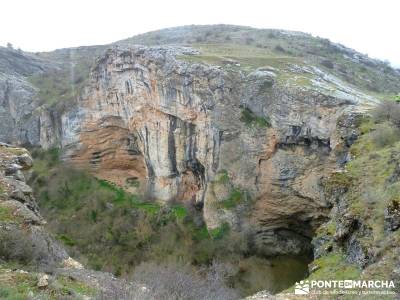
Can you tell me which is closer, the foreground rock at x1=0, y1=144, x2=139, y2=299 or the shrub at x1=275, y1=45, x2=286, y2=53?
the foreground rock at x1=0, y1=144, x2=139, y2=299

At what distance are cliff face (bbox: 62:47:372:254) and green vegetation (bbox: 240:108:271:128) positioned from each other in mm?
61

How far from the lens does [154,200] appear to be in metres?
32.7

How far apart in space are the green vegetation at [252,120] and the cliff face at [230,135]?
0.06 m

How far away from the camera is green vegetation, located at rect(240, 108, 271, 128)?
26750 millimetres

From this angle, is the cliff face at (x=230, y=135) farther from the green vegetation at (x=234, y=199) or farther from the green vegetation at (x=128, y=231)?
the green vegetation at (x=128, y=231)

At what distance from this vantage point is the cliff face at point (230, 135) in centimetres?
2470

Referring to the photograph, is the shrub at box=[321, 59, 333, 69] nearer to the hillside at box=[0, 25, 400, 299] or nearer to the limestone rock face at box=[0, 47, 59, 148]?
the hillside at box=[0, 25, 400, 299]

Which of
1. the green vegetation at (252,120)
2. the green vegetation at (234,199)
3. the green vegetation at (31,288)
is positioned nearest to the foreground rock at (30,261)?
the green vegetation at (31,288)

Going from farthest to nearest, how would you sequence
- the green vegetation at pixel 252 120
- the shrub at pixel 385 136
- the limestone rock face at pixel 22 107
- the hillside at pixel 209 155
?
1. the limestone rock face at pixel 22 107
2. the green vegetation at pixel 252 120
3. the hillside at pixel 209 155
4. the shrub at pixel 385 136

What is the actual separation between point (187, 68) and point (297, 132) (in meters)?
8.21

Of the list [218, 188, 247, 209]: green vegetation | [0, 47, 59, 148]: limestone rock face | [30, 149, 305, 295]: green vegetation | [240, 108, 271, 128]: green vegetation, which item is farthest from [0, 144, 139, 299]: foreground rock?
[0, 47, 59, 148]: limestone rock face

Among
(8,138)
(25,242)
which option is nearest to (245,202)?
(25,242)

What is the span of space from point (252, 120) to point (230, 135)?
1615 millimetres

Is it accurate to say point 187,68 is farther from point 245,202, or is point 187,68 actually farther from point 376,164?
point 376,164
